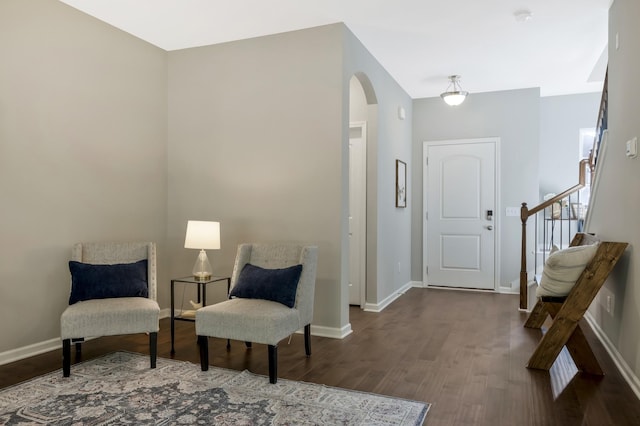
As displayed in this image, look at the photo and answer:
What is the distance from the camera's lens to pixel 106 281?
3.44 metres

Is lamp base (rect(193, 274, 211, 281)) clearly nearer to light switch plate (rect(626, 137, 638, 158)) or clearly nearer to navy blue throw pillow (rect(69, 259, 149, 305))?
navy blue throw pillow (rect(69, 259, 149, 305))

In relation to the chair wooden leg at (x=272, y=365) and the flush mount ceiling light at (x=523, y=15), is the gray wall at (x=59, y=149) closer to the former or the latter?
the chair wooden leg at (x=272, y=365)

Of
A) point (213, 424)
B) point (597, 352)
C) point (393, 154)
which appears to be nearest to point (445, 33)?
point (393, 154)

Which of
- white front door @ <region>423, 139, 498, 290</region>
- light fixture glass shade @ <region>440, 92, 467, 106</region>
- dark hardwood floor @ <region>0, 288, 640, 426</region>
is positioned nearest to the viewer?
dark hardwood floor @ <region>0, 288, 640, 426</region>

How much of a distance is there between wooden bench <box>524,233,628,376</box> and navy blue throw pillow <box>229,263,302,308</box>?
1.68m

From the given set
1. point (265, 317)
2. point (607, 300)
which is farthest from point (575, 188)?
point (265, 317)

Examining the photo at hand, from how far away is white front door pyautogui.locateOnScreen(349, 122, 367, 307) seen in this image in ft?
17.1

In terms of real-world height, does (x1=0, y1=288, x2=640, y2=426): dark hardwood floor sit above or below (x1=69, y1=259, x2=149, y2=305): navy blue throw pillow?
below

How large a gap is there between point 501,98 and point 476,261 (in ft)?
7.22

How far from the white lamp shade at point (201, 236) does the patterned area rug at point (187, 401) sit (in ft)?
3.52

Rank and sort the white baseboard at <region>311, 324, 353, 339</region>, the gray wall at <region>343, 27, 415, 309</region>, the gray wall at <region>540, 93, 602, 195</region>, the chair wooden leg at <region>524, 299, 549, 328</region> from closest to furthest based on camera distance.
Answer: the white baseboard at <region>311, 324, 353, 339</region> < the chair wooden leg at <region>524, 299, 549, 328</region> < the gray wall at <region>343, 27, 415, 309</region> < the gray wall at <region>540, 93, 602, 195</region>

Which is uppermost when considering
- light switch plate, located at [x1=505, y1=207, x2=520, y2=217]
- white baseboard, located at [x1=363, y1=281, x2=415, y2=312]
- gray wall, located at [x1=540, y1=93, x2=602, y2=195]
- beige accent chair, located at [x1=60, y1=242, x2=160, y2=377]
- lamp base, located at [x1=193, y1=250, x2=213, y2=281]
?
gray wall, located at [x1=540, y1=93, x2=602, y2=195]

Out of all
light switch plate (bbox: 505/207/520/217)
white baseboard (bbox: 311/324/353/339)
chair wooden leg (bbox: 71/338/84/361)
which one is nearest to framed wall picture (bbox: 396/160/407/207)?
light switch plate (bbox: 505/207/520/217)

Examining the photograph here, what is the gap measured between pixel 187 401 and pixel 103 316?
0.90 m
